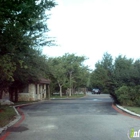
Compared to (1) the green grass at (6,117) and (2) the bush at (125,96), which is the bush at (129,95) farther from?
(1) the green grass at (6,117)

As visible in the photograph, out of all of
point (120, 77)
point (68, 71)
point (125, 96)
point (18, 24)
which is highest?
point (68, 71)

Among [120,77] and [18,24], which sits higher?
[18,24]

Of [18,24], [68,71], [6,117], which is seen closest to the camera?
[18,24]

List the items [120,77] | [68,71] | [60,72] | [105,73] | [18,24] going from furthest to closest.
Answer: [68,71] < [60,72] < [105,73] < [120,77] < [18,24]

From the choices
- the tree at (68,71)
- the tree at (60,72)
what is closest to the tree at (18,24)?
the tree at (60,72)

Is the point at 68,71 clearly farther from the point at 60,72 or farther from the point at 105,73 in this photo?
the point at 105,73

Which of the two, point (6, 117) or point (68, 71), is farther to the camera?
point (68, 71)

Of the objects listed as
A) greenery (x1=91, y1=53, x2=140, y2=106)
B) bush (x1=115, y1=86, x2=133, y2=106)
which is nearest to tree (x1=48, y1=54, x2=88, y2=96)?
greenery (x1=91, y1=53, x2=140, y2=106)

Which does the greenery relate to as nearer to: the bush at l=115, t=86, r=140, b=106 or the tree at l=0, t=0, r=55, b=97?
the bush at l=115, t=86, r=140, b=106

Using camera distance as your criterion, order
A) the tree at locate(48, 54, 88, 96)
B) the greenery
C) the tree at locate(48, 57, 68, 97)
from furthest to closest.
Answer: the tree at locate(48, 54, 88, 96) < the tree at locate(48, 57, 68, 97) < the greenery

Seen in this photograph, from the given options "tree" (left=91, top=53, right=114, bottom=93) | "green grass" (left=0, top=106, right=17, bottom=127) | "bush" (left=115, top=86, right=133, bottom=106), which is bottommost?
"green grass" (left=0, top=106, right=17, bottom=127)

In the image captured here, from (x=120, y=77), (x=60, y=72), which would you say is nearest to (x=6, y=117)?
(x=120, y=77)

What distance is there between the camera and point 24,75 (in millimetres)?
20672

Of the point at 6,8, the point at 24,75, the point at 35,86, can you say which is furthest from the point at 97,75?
the point at 6,8
